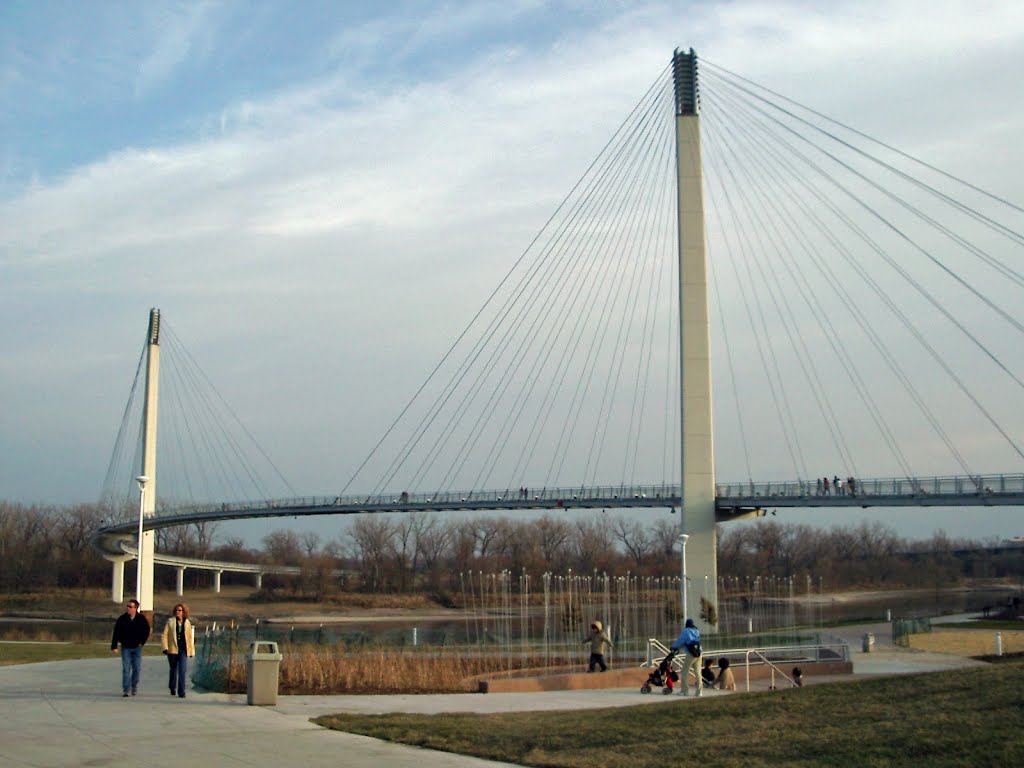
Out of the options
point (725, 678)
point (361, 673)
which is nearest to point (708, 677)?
point (725, 678)

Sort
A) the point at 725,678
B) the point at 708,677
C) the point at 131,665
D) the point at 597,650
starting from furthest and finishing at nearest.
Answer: the point at 597,650 → the point at 708,677 → the point at 725,678 → the point at 131,665

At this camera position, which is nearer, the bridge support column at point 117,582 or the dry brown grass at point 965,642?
the dry brown grass at point 965,642

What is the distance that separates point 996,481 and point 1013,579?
265 ft

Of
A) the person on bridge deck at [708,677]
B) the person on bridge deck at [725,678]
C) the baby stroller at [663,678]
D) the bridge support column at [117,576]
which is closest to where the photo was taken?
the baby stroller at [663,678]

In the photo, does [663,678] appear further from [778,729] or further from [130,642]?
[130,642]

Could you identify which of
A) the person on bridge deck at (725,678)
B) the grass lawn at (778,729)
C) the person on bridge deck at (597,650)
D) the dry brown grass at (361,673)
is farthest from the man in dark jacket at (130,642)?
the person on bridge deck at (725,678)

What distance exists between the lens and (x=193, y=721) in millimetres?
14016

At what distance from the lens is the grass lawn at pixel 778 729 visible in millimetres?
10086

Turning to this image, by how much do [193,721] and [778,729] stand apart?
7189 millimetres

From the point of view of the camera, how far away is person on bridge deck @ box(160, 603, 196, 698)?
54.5ft

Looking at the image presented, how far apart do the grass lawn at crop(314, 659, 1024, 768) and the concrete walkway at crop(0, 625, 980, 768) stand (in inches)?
29.0

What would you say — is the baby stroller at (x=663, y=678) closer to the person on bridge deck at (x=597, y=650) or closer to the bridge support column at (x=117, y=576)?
the person on bridge deck at (x=597, y=650)

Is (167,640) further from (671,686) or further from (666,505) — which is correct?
(666,505)

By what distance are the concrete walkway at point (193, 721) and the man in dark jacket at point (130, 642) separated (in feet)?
0.97
